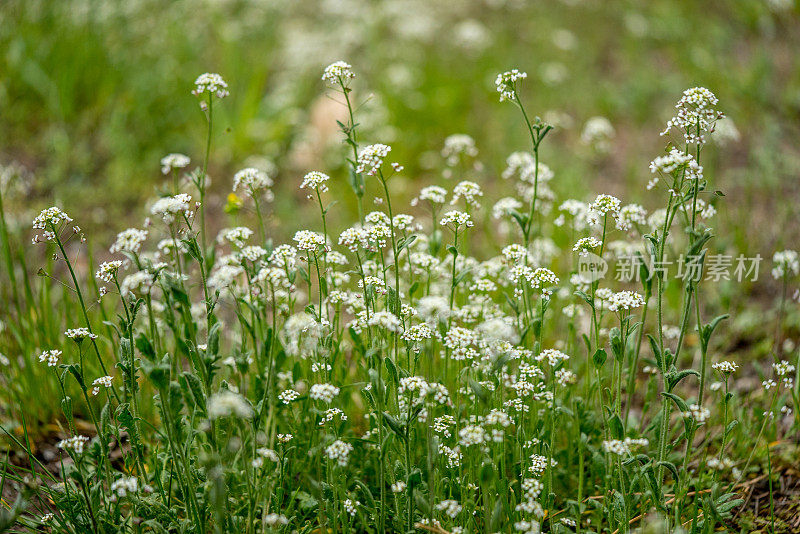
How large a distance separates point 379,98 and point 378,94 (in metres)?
0.11

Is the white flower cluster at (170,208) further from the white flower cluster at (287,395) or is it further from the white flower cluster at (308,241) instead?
the white flower cluster at (287,395)

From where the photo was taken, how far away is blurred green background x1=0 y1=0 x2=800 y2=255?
524 cm

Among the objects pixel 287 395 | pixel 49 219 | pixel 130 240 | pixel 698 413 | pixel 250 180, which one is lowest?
pixel 698 413

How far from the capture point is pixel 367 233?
7.32 ft

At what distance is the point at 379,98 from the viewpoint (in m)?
6.18

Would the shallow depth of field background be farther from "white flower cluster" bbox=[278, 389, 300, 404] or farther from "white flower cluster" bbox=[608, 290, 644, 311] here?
"white flower cluster" bbox=[278, 389, 300, 404]

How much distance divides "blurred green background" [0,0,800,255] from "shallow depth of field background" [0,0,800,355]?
0.06ft

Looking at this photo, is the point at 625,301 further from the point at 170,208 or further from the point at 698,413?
the point at 170,208

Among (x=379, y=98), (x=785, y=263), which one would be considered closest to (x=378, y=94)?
(x=379, y=98)

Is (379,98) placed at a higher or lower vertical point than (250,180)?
higher

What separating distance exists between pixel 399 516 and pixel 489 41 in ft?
20.5

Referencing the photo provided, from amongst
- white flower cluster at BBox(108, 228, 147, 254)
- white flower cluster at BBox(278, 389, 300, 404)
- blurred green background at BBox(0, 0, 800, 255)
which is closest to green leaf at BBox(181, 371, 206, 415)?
white flower cluster at BBox(278, 389, 300, 404)

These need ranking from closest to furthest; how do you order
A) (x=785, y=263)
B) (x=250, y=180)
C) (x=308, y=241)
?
(x=308, y=241) → (x=250, y=180) → (x=785, y=263)

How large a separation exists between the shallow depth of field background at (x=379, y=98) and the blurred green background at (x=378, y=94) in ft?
0.06
